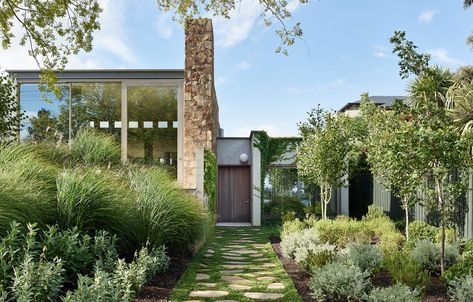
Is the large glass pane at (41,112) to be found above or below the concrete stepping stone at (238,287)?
above

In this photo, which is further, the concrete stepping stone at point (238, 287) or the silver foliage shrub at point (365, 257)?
the silver foliage shrub at point (365, 257)

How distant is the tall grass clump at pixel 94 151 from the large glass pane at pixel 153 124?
317 cm

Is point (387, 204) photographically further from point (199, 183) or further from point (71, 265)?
point (71, 265)

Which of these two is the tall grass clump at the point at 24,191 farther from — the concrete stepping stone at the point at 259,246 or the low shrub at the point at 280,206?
the low shrub at the point at 280,206

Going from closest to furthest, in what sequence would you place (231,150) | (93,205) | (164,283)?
(93,205), (164,283), (231,150)

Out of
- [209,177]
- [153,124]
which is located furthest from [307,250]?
[153,124]

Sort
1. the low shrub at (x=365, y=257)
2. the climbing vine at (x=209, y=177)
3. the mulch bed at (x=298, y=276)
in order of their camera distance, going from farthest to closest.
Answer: the climbing vine at (x=209, y=177) → the low shrub at (x=365, y=257) → the mulch bed at (x=298, y=276)

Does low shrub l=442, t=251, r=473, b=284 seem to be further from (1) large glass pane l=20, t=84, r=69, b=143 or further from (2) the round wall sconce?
(1) large glass pane l=20, t=84, r=69, b=143

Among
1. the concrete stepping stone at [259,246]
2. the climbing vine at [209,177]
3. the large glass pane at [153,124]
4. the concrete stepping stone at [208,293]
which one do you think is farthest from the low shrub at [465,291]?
the large glass pane at [153,124]

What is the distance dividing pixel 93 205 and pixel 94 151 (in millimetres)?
3899

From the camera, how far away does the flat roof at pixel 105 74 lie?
Result: 12.7 metres

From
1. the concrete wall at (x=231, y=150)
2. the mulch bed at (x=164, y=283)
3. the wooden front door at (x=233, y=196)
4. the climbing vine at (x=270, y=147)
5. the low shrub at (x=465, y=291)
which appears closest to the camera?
the low shrub at (x=465, y=291)

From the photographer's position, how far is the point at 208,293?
518 cm

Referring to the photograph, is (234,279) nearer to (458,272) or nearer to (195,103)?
(458,272)
